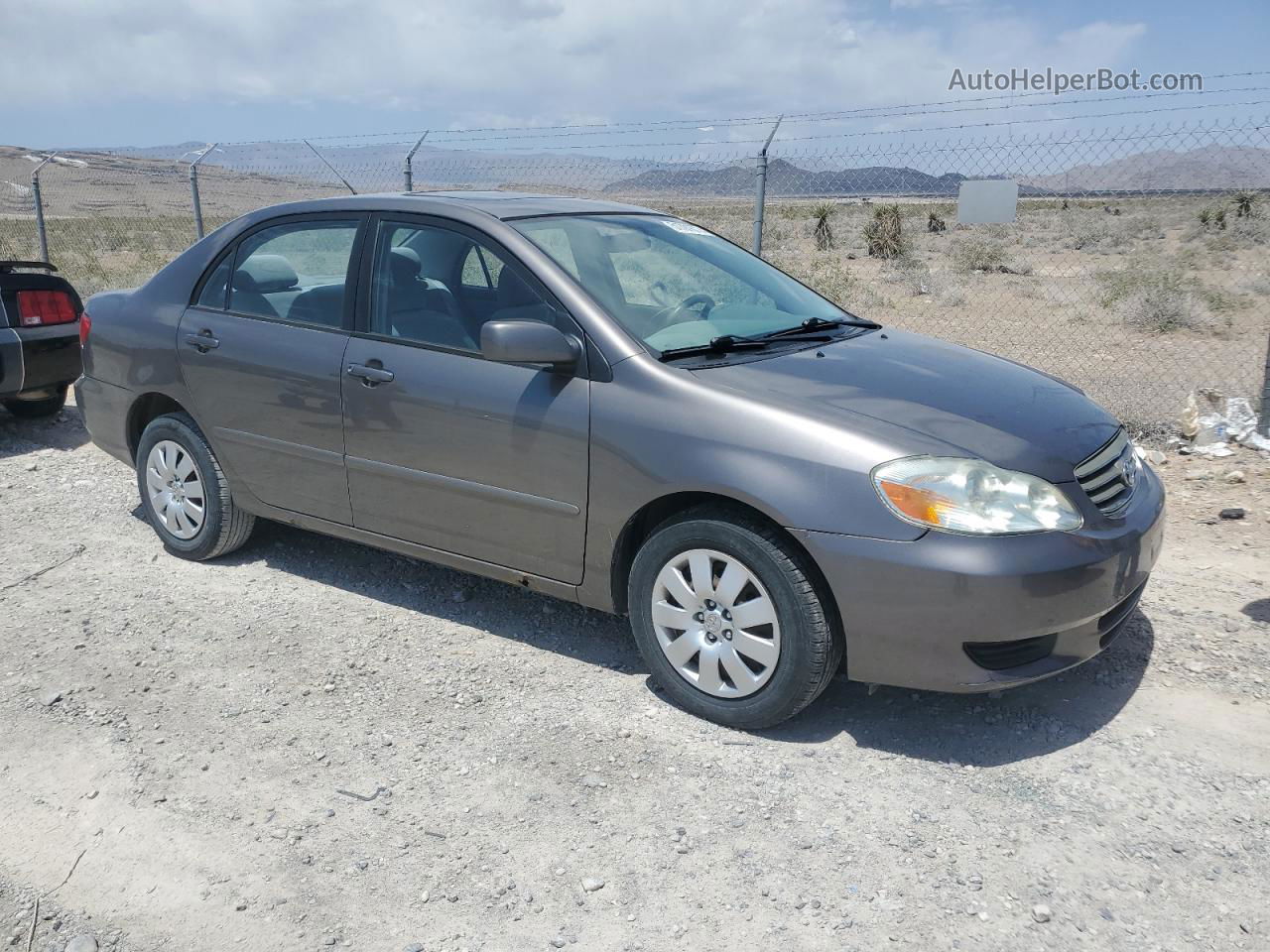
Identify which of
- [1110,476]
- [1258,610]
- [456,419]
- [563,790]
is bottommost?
[563,790]

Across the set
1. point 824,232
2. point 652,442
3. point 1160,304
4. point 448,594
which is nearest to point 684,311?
point 652,442

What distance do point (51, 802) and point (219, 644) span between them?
1.14m

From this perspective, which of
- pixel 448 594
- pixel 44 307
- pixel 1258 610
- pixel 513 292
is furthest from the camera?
pixel 44 307

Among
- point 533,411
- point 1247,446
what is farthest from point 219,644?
point 1247,446

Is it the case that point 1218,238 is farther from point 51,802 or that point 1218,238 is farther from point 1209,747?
point 51,802

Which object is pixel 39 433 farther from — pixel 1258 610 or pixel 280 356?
pixel 1258 610

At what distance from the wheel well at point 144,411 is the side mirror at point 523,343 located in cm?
218

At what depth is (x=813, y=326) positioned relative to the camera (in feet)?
14.5

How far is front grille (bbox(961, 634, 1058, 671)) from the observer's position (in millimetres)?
3268

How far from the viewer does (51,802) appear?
129 inches

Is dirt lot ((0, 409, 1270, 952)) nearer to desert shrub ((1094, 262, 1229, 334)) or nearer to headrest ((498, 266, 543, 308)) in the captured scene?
headrest ((498, 266, 543, 308))

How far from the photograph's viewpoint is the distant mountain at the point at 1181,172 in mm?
8117

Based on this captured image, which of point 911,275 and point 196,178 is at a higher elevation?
point 196,178

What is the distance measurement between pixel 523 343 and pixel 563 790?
1.46 m
